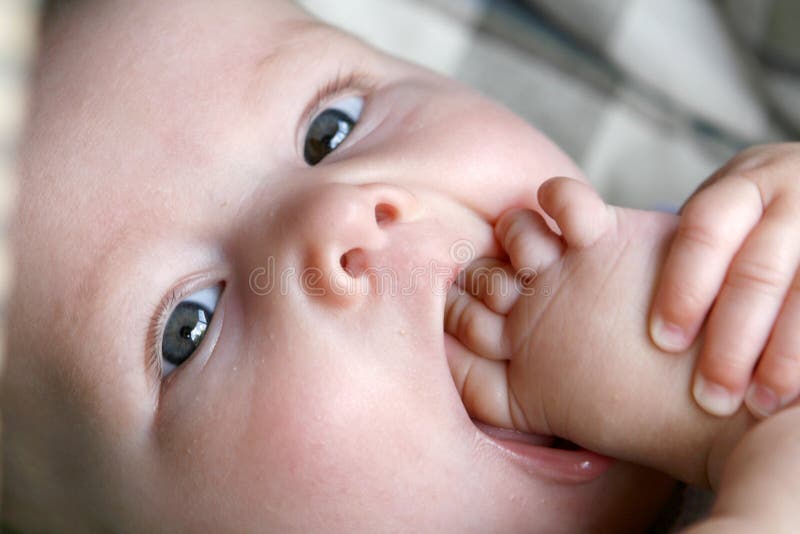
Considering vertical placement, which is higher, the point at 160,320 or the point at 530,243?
the point at 530,243

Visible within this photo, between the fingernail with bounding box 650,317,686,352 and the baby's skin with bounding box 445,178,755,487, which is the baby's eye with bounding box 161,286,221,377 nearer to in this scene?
the baby's skin with bounding box 445,178,755,487

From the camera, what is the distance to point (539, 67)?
1763 millimetres

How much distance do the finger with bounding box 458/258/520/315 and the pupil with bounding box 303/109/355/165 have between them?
25 centimetres

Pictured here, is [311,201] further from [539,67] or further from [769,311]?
[539,67]

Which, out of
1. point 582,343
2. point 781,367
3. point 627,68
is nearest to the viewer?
point 781,367

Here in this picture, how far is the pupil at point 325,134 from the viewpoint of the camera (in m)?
1.12

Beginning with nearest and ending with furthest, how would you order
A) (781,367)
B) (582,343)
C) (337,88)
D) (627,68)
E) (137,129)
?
(781,367), (582,343), (137,129), (337,88), (627,68)

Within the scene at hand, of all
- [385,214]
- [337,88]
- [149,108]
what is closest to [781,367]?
[385,214]

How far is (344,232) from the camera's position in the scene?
3.06 feet

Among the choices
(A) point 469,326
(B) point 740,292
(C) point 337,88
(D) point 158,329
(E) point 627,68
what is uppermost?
(E) point 627,68

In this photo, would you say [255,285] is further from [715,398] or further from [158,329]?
[715,398]

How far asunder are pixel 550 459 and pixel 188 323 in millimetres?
449

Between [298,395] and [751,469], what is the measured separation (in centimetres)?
44

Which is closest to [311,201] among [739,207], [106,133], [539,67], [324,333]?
[324,333]
